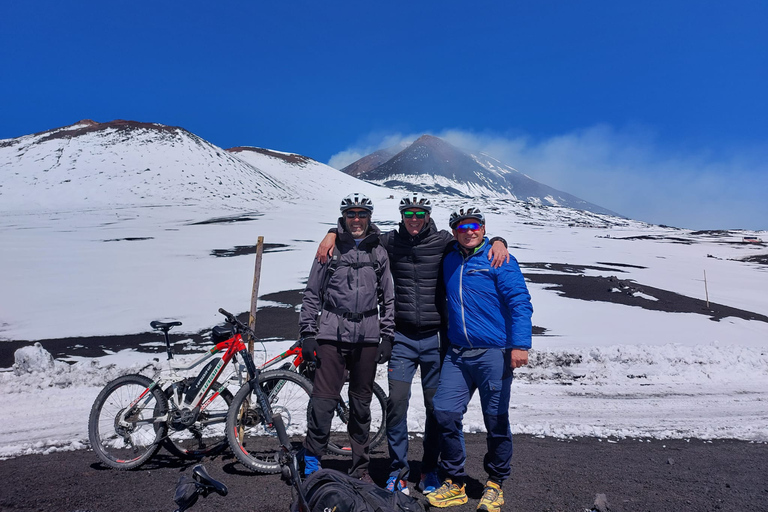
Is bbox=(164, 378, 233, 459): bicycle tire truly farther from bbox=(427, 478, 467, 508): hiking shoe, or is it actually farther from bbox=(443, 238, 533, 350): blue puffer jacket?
bbox=(443, 238, 533, 350): blue puffer jacket

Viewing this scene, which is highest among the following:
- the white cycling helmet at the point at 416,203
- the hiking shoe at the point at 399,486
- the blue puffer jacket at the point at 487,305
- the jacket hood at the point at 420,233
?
the white cycling helmet at the point at 416,203

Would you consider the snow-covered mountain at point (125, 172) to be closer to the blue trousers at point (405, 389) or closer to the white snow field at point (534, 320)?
the white snow field at point (534, 320)

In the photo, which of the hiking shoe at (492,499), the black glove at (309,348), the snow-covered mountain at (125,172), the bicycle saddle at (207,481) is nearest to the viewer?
the bicycle saddle at (207,481)

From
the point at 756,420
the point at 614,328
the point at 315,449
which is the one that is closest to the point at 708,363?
the point at 756,420

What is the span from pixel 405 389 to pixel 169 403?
8.49 feet

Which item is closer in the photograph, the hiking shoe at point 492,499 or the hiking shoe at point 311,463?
the hiking shoe at point 492,499

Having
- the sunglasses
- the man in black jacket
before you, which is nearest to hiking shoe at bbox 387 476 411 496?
the man in black jacket

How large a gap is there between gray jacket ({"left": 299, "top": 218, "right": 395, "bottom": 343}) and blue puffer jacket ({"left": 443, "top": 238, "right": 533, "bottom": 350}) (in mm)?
631

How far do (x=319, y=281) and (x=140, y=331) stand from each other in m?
9.89

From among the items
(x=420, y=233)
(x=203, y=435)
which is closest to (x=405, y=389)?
(x=420, y=233)

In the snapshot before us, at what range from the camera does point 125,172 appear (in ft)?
216

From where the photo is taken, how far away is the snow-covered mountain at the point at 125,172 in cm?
5447

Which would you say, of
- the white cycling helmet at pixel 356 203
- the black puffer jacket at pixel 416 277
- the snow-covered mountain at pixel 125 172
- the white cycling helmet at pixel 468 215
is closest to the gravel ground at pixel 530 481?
the black puffer jacket at pixel 416 277

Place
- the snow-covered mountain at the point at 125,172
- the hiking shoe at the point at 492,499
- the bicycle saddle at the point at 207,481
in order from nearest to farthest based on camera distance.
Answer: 1. the bicycle saddle at the point at 207,481
2. the hiking shoe at the point at 492,499
3. the snow-covered mountain at the point at 125,172
